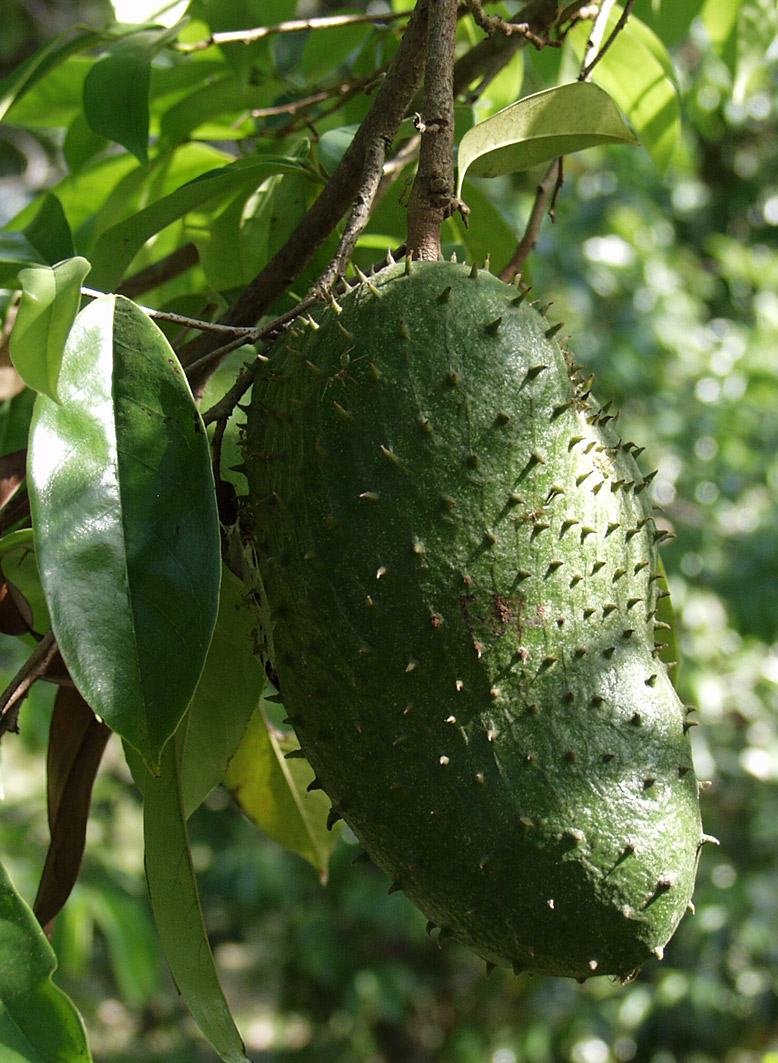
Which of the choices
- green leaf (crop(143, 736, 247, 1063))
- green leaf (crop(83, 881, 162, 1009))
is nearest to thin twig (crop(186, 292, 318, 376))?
green leaf (crop(143, 736, 247, 1063))

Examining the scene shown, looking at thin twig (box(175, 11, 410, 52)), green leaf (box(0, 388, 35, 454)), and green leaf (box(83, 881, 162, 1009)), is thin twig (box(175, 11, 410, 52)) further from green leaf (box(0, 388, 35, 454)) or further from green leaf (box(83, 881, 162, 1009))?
green leaf (box(83, 881, 162, 1009))

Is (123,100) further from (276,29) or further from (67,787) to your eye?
(67,787)

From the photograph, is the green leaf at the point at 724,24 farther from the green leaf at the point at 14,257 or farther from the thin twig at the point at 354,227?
the green leaf at the point at 14,257

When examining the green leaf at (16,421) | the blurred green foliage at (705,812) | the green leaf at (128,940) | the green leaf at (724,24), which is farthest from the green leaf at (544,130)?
the blurred green foliage at (705,812)

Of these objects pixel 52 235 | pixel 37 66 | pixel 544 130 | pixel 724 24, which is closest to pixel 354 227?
pixel 544 130

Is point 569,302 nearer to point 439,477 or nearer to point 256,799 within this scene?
point 256,799

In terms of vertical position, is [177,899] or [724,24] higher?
[724,24]

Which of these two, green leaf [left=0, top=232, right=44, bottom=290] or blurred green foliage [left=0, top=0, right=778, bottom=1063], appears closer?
green leaf [left=0, top=232, right=44, bottom=290]
